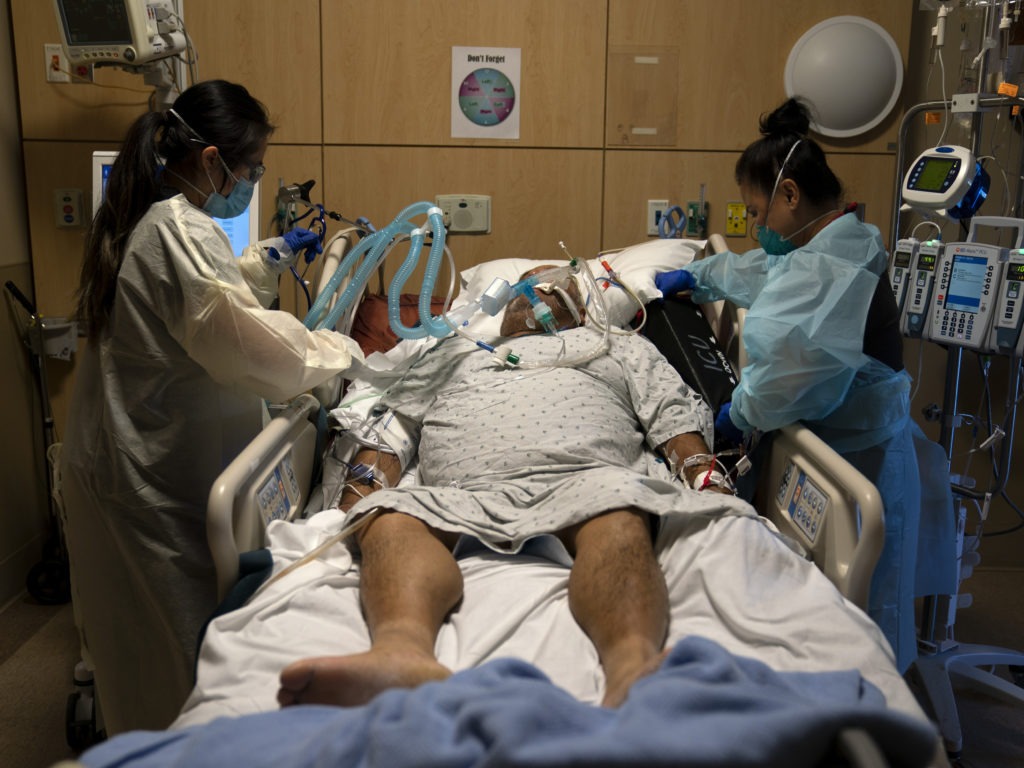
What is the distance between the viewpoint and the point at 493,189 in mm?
3283

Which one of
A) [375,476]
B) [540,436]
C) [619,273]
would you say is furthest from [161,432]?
[619,273]

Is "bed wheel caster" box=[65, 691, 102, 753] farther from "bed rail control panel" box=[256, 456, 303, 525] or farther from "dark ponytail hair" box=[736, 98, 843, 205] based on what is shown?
"dark ponytail hair" box=[736, 98, 843, 205]

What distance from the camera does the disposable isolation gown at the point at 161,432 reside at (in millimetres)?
1937

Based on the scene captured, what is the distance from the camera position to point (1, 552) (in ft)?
10.1

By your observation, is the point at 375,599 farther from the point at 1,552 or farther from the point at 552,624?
the point at 1,552

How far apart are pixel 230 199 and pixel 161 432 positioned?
1.86ft

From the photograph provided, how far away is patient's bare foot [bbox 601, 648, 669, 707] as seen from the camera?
1.33m

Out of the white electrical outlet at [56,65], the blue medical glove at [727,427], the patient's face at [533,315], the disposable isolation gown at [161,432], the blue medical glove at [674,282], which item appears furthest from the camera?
the white electrical outlet at [56,65]

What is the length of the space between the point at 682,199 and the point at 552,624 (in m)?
2.09

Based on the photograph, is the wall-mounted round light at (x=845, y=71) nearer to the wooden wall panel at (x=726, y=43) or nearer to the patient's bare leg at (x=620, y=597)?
the wooden wall panel at (x=726, y=43)

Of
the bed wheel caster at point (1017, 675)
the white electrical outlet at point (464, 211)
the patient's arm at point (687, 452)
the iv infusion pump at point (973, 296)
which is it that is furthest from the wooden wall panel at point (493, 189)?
the bed wheel caster at point (1017, 675)

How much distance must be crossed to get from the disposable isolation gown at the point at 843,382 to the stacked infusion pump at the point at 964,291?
45 centimetres

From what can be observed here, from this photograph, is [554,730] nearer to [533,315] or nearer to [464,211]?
[533,315]

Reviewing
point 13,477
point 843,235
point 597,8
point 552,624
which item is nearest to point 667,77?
point 597,8
